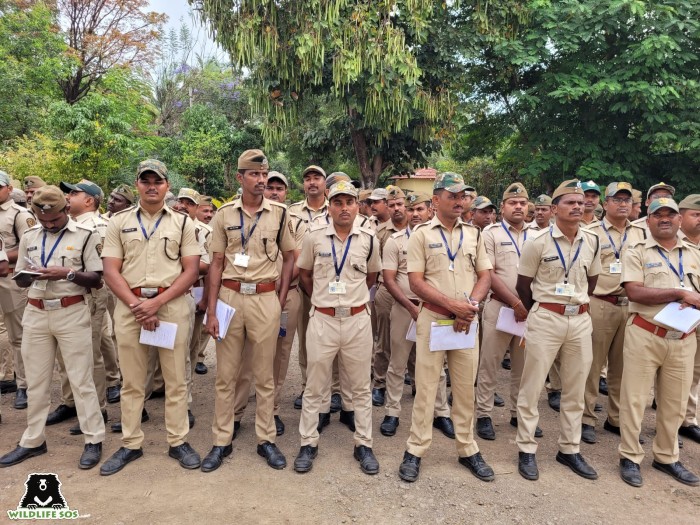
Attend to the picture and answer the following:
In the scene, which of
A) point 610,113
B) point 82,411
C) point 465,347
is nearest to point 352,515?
point 465,347

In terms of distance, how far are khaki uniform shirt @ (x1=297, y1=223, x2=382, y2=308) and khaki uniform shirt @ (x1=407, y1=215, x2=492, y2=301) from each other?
448 millimetres

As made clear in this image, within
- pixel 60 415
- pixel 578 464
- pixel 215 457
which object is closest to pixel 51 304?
pixel 60 415

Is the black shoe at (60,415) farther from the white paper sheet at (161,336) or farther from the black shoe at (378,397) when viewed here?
the black shoe at (378,397)

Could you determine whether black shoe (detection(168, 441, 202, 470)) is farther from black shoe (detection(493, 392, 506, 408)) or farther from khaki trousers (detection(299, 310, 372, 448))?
black shoe (detection(493, 392, 506, 408))

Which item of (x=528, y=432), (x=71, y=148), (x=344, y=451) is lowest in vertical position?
(x=344, y=451)

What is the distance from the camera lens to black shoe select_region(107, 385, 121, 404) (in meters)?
5.50

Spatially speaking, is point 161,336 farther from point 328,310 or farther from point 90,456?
point 328,310

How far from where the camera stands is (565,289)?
4055 mm

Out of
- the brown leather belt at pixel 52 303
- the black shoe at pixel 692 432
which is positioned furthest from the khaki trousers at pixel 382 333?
the brown leather belt at pixel 52 303

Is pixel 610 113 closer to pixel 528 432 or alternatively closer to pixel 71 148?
pixel 528 432

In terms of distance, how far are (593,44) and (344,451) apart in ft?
34.3

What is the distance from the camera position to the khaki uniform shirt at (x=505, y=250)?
5.06 metres

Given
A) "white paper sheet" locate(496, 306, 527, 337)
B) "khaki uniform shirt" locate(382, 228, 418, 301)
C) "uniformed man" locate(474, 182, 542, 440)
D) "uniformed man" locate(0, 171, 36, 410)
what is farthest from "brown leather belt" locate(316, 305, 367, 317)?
"uniformed man" locate(0, 171, 36, 410)

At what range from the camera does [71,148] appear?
47.3 ft
